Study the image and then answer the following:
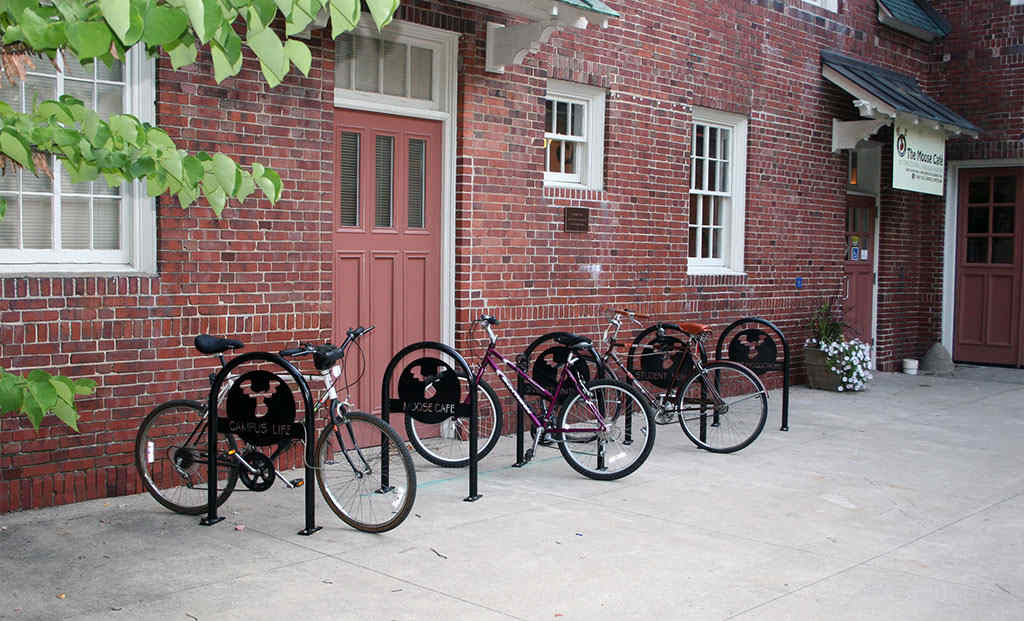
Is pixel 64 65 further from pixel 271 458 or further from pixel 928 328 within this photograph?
pixel 928 328

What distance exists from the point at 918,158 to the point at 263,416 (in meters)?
10.1

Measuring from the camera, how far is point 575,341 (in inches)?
293

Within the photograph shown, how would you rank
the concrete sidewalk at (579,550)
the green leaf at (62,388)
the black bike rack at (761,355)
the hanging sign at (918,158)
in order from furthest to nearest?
the hanging sign at (918,158), the black bike rack at (761,355), the concrete sidewalk at (579,550), the green leaf at (62,388)

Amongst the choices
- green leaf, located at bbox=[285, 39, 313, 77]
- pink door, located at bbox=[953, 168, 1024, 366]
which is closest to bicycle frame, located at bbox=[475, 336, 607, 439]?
green leaf, located at bbox=[285, 39, 313, 77]

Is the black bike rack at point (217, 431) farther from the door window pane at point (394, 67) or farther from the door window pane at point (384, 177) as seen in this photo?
the door window pane at point (394, 67)

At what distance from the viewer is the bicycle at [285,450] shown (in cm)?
575

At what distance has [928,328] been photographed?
1493cm

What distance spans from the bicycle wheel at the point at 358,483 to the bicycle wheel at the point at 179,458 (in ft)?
Answer: 1.83

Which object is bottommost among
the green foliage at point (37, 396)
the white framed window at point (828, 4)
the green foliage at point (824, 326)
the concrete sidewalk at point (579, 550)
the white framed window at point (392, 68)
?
the concrete sidewalk at point (579, 550)

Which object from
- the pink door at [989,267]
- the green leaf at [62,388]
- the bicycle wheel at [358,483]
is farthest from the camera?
the pink door at [989,267]

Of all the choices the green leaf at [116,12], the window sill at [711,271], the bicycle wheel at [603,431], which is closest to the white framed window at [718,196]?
the window sill at [711,271]

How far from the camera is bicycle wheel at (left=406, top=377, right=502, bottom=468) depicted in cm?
742

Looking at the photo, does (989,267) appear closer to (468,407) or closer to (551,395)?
(551,395)

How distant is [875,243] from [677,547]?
31.4 ft
